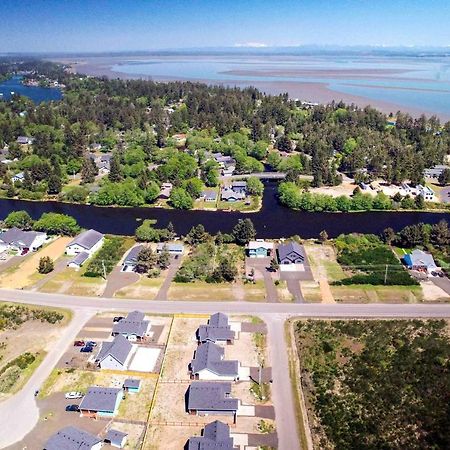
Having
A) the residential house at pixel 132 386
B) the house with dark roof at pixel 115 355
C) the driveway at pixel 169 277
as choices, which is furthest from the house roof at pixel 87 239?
the residential house at pixel 132 386

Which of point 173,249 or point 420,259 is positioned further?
point 173,249

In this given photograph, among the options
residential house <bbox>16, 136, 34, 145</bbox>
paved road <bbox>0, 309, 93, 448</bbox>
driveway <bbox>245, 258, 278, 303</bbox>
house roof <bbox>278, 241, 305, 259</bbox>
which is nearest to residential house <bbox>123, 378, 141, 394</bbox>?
paved road <bbox>0, 309, 93, 448</bbox>

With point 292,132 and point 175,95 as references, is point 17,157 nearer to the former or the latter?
point 292,132

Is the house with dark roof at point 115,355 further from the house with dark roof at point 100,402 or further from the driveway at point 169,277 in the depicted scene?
the driveway at point 169,277

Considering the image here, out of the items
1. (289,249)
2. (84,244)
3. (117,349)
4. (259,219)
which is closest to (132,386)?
(117,349)

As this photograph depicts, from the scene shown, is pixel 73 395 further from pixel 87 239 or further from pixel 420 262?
pixel 420 262

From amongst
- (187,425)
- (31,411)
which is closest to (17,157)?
(31,411)

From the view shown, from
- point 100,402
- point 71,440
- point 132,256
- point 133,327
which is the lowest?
point 132,256
